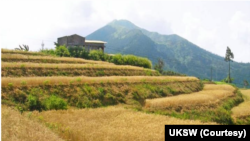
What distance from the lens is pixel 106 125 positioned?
18859 mm

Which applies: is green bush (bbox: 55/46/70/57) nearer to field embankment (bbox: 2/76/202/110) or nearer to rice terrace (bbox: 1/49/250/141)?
rice terrace (bbox: 1/49/250/141)

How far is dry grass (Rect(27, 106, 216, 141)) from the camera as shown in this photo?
15.6 m

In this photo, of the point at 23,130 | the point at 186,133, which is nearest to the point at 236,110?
the point at 186,133

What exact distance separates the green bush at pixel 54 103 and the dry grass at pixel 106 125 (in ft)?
13.3

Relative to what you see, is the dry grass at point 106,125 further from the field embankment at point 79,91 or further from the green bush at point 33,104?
the field embankment at point 79,91

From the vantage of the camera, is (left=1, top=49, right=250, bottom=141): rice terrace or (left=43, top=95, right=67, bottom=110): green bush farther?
(left=43, top=95, right=67, bottom=110): green bush

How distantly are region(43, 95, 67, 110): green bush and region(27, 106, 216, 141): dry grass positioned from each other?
404 cm

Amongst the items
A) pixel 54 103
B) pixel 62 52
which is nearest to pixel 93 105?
pixel 54 103

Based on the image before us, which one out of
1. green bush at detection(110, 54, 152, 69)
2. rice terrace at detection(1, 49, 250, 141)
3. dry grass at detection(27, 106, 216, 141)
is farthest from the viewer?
green bush at detection(110, 54, 152, 69)

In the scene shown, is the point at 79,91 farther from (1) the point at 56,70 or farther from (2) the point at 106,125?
(2) the point at 106,125

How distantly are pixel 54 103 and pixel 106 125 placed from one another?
32.4 ft

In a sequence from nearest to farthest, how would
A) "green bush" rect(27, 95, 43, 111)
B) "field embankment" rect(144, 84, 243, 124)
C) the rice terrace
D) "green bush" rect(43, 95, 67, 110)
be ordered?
the rice terrace
"green bush" rect(27, 95, 43, 111)
"green bush" rect(43, 95, 67, 110)
"field embankment" rect(144, 84, 243, 124)

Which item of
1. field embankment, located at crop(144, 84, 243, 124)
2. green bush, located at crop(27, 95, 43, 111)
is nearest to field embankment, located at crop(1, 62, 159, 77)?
green bush, located at crop(27, 95, 43, 111)

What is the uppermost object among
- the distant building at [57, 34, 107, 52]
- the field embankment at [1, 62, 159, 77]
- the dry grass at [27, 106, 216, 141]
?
the distant building at [57, 34, 107, 52]
